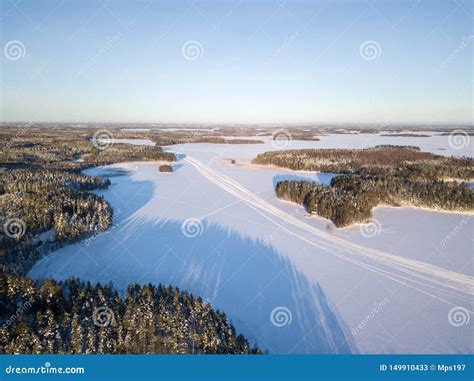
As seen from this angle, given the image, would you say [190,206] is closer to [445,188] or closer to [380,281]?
[380,281]

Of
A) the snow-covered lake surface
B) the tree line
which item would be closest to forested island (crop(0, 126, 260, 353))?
the snow-covered lake surface

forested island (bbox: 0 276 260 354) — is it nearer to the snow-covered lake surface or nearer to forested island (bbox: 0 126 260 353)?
forested island (bbox: 0 126 260 353)

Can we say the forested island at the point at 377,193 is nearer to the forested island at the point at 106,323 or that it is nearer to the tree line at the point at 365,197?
the tree line at the point at 365,197

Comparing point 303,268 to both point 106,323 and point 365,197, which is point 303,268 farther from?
point 365,197

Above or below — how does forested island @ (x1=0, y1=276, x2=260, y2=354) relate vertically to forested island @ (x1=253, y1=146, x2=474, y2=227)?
below

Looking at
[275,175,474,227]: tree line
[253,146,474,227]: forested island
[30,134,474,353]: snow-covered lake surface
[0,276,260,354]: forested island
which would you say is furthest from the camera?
[253,146,474,227]: forested island

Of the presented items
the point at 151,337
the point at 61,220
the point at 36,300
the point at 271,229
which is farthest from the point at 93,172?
the point at 151,337

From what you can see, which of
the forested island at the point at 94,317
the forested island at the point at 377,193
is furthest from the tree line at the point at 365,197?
the forested island at the point at 94,317

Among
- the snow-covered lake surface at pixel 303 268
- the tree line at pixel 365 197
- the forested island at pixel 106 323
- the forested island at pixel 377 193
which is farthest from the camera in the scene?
the forested island at pixel 377 193
